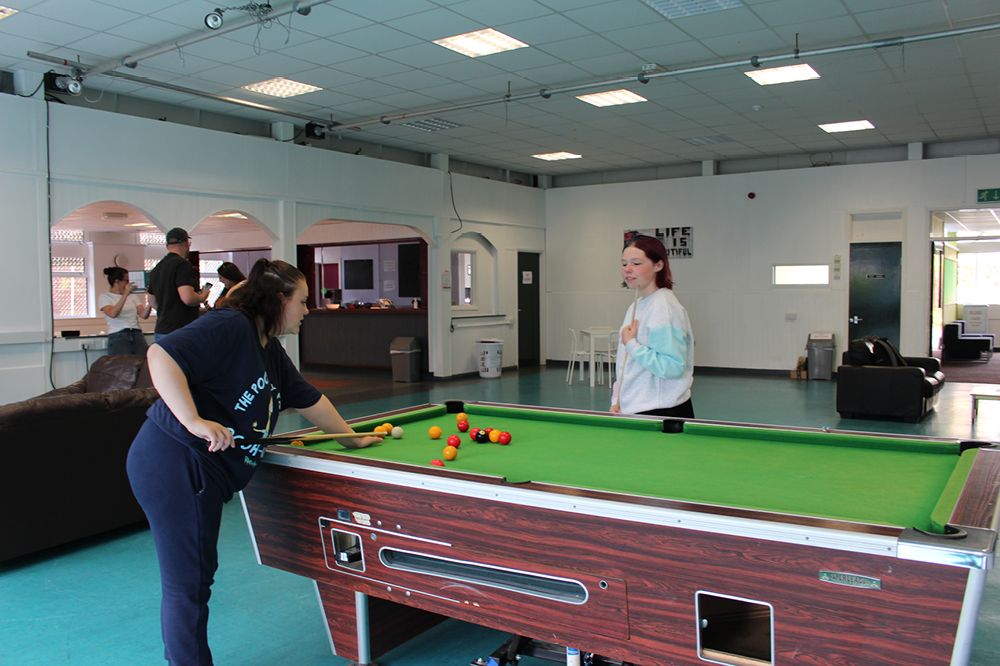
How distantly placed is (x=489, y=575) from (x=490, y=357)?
9188mm

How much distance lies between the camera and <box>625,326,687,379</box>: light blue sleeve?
3.10 m

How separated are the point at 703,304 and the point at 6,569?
10.1 meters

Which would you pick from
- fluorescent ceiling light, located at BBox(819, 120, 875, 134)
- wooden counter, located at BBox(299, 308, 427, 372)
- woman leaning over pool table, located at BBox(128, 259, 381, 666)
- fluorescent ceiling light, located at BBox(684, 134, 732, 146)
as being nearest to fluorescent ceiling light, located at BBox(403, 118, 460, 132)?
wooden counter, located at BBox(299, 308, 427, 372)

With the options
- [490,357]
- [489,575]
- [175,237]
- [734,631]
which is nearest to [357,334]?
[490,357]

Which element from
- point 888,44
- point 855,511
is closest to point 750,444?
point 855,511

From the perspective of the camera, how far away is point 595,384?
33.1ft

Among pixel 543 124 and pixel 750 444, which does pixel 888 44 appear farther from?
pixel 750 444

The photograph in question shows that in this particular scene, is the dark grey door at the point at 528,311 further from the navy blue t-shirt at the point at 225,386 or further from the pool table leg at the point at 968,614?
the pool table leg at the point at 968,614

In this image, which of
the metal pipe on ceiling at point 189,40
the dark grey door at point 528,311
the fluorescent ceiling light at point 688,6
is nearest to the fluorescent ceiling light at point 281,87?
the metal pipe on ceiling at point 189,40

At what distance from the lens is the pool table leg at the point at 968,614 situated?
52.3 inches

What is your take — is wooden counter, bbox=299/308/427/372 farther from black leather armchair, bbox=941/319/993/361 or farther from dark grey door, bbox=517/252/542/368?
black leather armchair, bbox=941/319/993/361

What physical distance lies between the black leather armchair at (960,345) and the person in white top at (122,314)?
14.4 metres

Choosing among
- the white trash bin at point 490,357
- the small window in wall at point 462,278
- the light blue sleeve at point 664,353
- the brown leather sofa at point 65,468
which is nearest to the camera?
the light blue sleeve at point 664,353

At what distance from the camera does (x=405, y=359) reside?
10.7 metres
